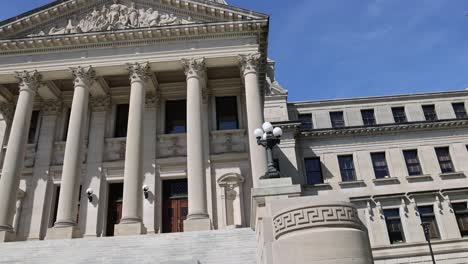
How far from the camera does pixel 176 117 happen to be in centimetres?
2916

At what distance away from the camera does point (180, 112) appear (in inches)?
1155

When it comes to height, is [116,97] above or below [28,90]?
above

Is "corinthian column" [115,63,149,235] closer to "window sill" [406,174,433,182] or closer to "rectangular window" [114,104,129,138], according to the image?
"rectangular window" [114,104,129,138]

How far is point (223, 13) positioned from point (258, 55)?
12.1 feet

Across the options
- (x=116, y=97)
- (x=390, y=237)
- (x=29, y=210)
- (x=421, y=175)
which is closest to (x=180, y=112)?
(x=116, y=97)

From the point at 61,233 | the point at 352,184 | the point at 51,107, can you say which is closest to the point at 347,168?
the point at 352,184

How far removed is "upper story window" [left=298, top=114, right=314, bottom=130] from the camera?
134ft

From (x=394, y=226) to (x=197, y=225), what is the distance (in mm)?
21025

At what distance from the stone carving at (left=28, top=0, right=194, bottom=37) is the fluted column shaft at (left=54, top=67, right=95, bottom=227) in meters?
3.13

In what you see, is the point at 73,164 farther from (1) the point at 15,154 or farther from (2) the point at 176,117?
(2) the point at 176,117

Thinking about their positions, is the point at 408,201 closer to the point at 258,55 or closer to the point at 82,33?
the point at 258,55

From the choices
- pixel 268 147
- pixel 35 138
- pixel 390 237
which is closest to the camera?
pixel 268 147

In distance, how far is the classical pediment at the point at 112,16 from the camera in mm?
25812

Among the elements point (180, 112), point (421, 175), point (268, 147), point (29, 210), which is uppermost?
point (180, 112)
